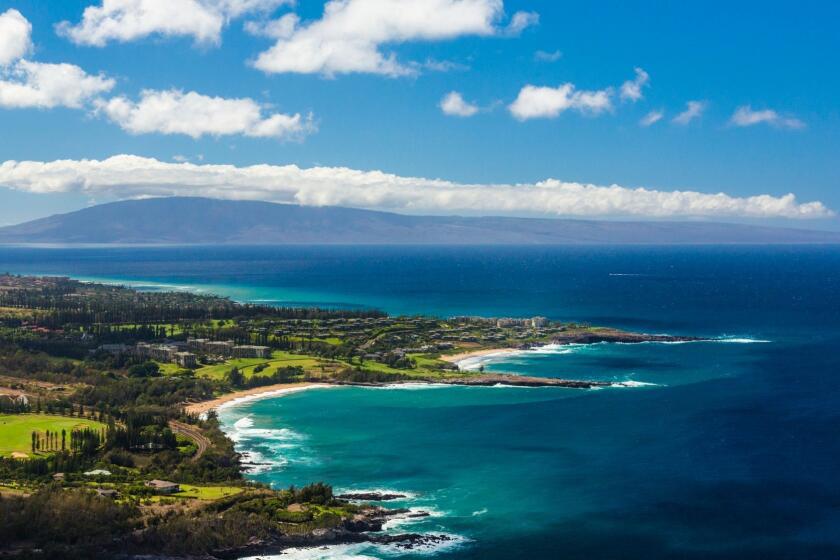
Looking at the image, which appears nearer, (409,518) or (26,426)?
(409,518)

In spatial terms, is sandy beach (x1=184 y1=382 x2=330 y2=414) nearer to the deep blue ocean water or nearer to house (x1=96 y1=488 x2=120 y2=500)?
the deep blue ocean water

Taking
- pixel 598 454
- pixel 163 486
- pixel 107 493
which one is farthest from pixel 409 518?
pixel 598 454

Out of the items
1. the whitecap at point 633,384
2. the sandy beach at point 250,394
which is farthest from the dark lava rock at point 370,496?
the whitecap at point 633,384

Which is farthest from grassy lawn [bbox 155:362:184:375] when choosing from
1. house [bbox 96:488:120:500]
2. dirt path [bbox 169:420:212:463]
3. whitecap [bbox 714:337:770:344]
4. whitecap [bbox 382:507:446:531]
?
whitecap [bbox 714:337:770:344]

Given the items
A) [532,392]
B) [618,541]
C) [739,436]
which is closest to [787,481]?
[739,436]

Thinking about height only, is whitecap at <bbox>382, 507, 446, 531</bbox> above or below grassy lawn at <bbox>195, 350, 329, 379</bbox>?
below

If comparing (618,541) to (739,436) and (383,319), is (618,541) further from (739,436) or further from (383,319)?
(383,319)

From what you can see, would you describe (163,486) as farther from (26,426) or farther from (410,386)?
(410,386)
